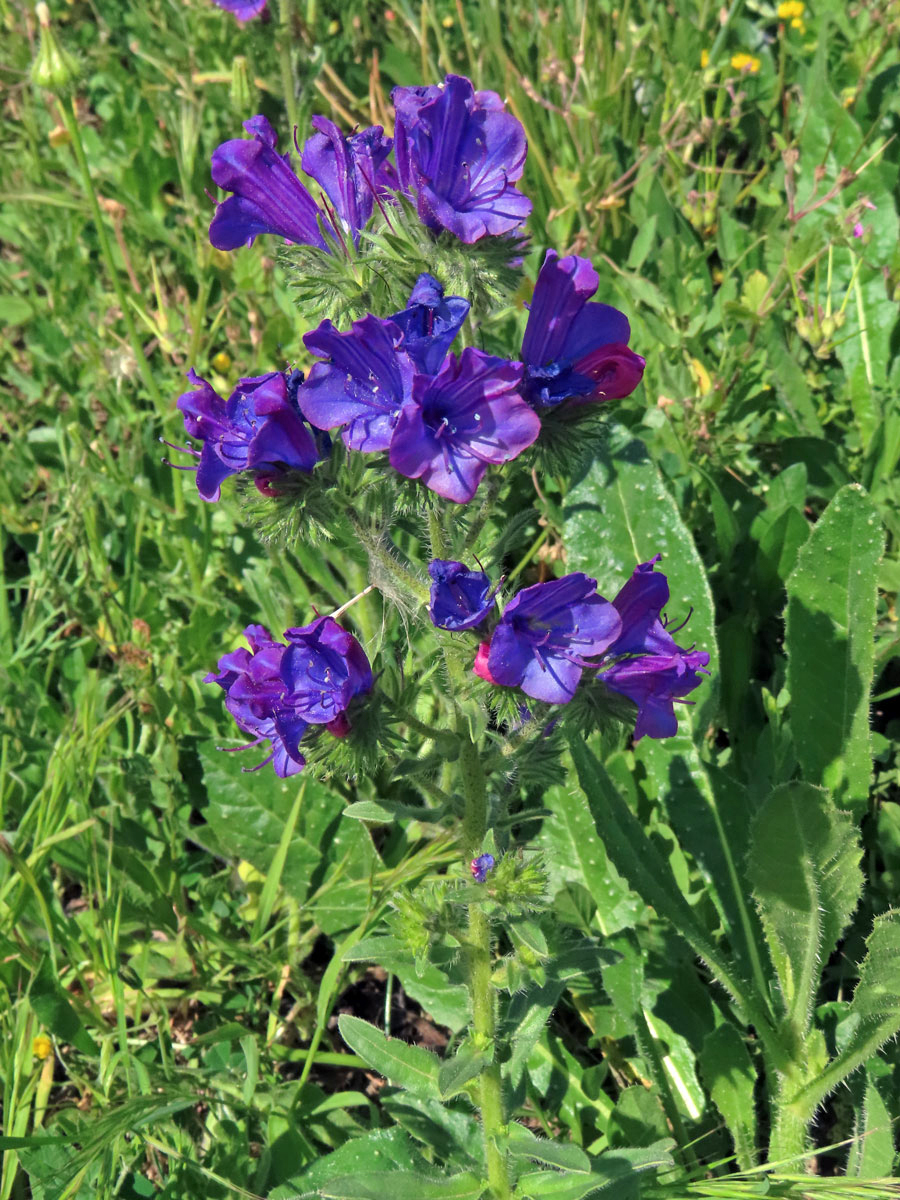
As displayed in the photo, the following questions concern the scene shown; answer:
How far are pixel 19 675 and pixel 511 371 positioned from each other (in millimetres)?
2286

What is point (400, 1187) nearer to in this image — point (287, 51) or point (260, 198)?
point (260, 198)

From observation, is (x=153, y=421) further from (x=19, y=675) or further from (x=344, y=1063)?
(x=344, y=1063)

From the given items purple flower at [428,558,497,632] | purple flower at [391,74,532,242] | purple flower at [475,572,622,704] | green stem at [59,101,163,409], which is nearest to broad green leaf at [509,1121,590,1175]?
purple flower at [475,572,622,704]

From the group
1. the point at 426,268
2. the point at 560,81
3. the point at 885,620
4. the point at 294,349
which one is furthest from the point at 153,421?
the point at 885,620

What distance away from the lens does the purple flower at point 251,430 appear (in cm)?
208

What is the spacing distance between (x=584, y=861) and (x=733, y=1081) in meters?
0.67

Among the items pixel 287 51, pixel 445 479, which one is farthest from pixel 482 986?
pixel 287 51

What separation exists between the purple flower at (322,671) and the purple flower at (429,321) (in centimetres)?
52

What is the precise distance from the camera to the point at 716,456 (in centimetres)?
378

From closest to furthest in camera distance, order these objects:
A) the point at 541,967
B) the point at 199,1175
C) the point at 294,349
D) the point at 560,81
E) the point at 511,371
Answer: the point at 511,371
the point at 541,967
the point at 199,1175
the point at 294,349
the point at 560,81

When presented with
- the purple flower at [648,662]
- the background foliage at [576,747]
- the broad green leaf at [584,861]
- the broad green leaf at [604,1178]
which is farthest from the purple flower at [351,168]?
the broad green leaf at [604,1178]

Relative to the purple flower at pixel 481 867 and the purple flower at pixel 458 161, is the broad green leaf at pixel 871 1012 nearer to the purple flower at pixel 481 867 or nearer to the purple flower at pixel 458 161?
the purple flower at pixel 481 867

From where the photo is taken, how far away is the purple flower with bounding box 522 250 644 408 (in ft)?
6.93

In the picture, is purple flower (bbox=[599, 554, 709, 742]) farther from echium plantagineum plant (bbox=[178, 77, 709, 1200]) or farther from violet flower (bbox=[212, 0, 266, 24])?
violet flower (bbox=[212, 0, 266, 24])
